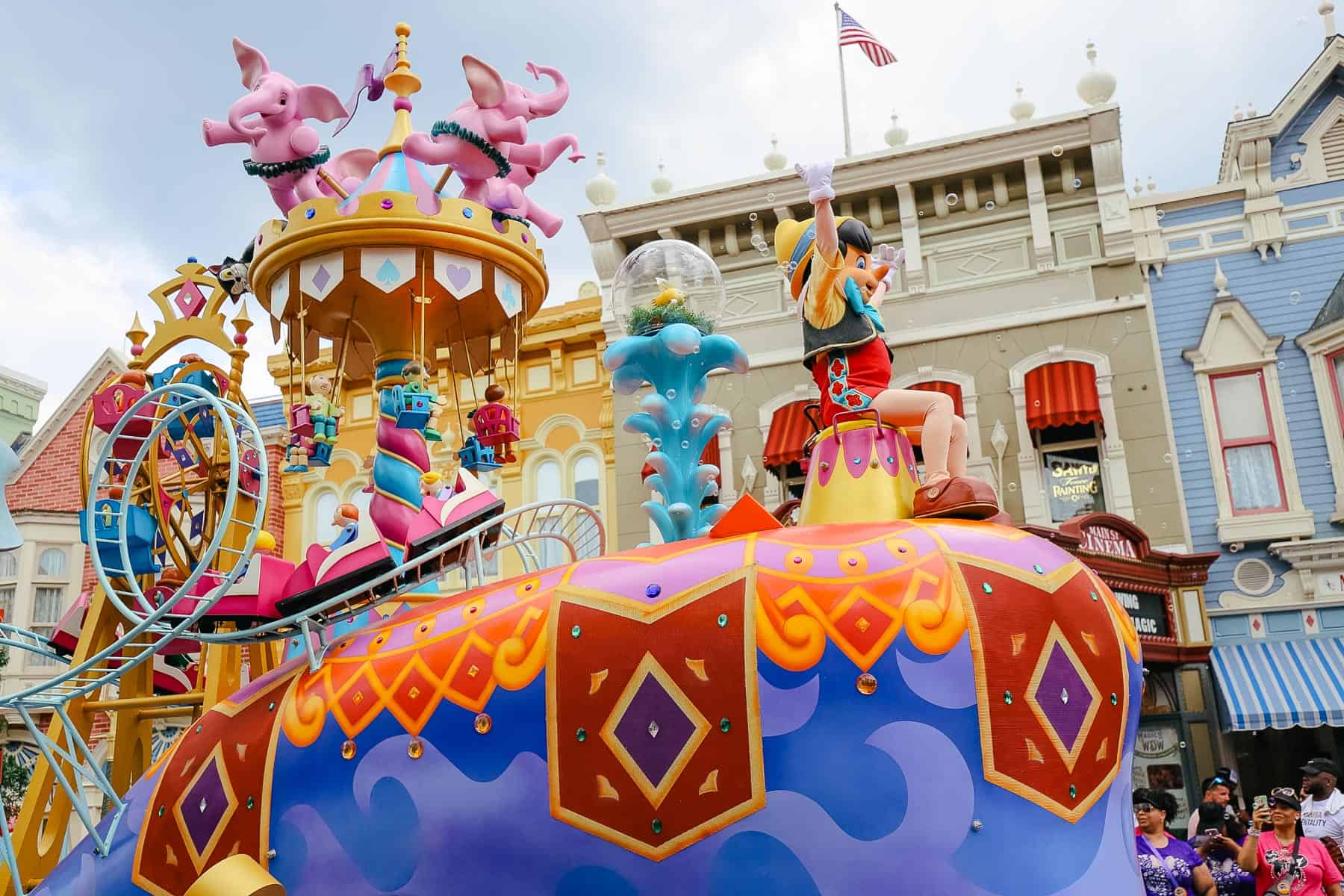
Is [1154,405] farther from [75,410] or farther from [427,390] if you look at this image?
[75,410]

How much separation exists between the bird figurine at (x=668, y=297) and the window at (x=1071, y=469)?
8561mm

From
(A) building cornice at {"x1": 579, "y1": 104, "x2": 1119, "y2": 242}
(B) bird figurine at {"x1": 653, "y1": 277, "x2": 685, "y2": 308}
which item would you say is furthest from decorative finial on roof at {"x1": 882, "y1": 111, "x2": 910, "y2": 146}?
(B) bird figurine at {"x1": 653, "y1": 277, "x2": 685, "y2": 308}

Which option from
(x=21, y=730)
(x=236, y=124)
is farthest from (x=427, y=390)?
(x=21, y=730)

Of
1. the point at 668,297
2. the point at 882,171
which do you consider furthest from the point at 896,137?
the point at 668,297

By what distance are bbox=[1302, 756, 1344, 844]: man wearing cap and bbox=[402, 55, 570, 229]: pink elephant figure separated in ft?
19.9

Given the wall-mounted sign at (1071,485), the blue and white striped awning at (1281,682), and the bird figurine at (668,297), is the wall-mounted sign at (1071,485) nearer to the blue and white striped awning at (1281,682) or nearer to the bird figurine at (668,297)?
the blue and white striped awning at (1281,682)

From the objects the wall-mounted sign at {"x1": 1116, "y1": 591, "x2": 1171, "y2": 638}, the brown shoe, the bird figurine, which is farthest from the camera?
the wall-mounted sign at {"x1": 1116, "y1": 591, "x2": 1171, "y2": 638}

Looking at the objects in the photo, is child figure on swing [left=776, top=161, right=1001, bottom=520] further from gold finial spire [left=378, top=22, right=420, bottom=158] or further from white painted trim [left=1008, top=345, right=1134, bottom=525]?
white painted trim [left=1008, top=345, right=1134, bottom=525]

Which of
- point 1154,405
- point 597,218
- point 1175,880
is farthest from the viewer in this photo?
point 597,218

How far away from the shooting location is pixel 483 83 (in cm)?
604

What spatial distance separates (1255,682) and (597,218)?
413 inches

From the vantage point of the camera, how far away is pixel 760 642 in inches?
172

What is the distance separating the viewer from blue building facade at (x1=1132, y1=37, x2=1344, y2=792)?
13.0 metres

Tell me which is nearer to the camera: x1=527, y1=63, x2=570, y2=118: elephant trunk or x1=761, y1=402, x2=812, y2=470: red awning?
x1=527, y1=63, x2=570, y2=118: elephant trunk
